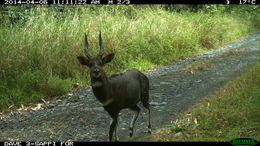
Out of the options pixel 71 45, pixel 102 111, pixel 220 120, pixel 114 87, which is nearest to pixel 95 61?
pixel 114 87

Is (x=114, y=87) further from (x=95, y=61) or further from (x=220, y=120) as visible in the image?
(x=220, y=120)

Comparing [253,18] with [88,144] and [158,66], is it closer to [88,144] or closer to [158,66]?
[158,66]

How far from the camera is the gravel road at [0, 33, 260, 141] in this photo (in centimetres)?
643

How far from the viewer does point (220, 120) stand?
21.1 ft

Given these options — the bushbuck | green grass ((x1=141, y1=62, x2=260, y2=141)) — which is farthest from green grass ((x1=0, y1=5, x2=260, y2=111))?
the bushbuck

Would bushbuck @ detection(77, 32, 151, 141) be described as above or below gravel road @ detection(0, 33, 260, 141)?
above

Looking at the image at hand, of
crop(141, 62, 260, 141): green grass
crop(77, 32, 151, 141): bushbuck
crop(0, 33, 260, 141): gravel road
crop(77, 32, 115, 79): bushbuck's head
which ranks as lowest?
crop(0, 33, 260, 141): gravel road

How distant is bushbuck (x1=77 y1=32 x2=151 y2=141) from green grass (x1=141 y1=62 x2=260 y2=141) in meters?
0.54

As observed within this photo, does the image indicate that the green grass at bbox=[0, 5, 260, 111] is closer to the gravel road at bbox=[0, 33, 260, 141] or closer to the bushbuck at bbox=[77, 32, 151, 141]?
the gravel road at bbox=[0, 33, 260, 141]

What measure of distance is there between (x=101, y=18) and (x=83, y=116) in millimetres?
6527

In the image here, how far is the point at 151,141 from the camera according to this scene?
5.28 m

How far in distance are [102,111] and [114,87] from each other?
9.22 feet

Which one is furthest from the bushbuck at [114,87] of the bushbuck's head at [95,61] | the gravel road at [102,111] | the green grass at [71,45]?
the green grass at [71,45]

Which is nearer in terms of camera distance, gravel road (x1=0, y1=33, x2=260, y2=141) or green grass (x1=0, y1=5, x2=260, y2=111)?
gravel road (x1=0, y1=33, x2=260, y2=141)
